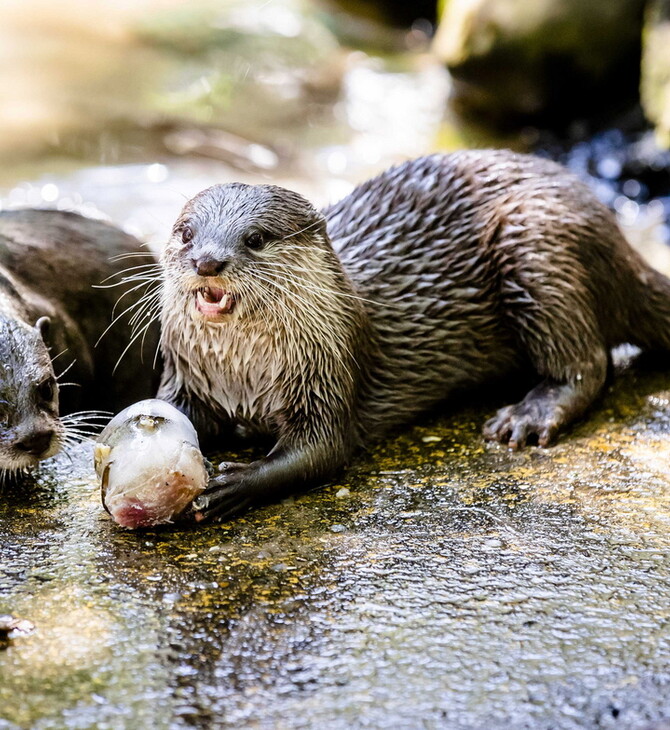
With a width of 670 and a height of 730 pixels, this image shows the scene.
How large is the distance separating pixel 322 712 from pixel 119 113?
598 cm

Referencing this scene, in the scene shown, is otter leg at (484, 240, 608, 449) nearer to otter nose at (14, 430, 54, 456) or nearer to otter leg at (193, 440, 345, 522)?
otter leg at (193, 440, 345, 522)

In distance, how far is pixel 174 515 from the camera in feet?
8.54

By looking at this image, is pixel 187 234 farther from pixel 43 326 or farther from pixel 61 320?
pixel 61 320

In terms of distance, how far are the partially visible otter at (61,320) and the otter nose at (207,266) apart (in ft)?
1.97

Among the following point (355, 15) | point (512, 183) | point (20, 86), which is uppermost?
point (512, 183)

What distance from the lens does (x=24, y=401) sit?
9.21 feet

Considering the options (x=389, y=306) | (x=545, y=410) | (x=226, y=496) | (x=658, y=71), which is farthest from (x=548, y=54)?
(x=226, y=496)

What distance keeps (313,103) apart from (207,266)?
17.8 feet

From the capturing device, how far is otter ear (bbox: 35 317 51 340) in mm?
3104

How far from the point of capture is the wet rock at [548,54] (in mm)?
7062

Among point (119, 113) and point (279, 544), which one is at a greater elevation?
point (279, 544)

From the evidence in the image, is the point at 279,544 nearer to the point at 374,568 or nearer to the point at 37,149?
the point at 374,568

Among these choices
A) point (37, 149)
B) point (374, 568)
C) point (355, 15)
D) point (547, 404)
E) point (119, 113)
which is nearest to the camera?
point (374, 568)

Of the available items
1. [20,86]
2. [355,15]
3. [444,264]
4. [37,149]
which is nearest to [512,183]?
[444,264]
